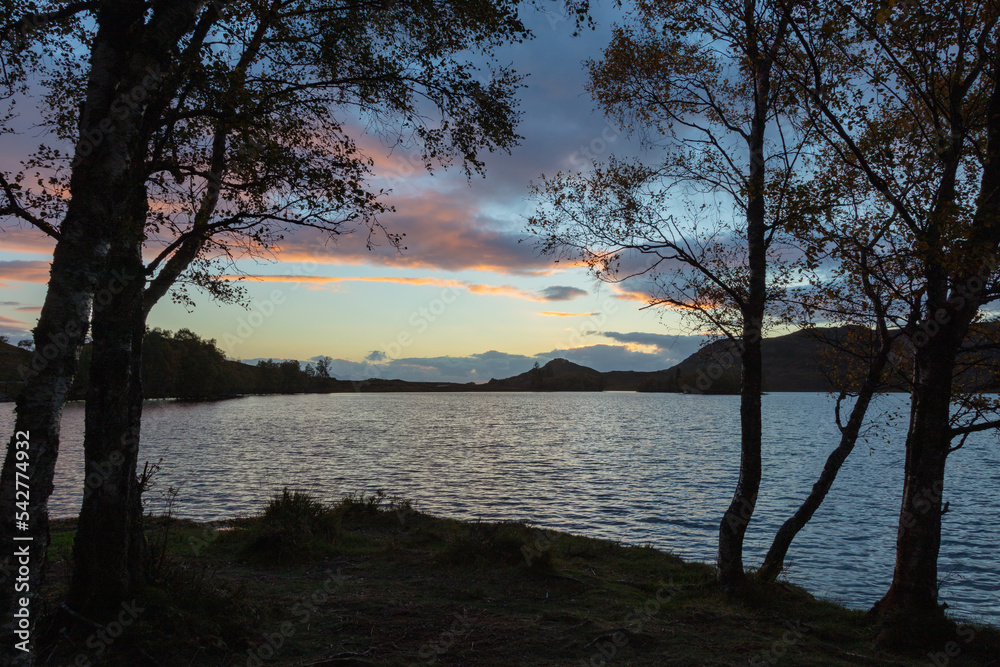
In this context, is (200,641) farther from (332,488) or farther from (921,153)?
(332,488)

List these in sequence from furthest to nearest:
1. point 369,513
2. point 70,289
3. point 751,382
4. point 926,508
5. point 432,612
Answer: point 369,513 → point 751,382 → point 926,508 → point 432,612 → point 70,289

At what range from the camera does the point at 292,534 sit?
1310 centimetres

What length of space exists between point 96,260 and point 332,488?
A: 27996 mm

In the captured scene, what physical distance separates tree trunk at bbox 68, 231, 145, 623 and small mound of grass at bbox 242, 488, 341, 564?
18.1ft

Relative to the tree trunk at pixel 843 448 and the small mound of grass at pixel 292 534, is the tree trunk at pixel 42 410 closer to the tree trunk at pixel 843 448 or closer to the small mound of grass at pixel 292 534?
the small mound of grass at pixel 292 534

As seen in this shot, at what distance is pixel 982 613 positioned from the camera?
15.7m

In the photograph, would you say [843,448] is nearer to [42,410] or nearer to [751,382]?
[751,382]

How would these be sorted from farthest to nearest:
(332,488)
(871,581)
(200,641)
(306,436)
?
1. (306,436)
2. (332,488)
3. (871,581)
4. (200,641)

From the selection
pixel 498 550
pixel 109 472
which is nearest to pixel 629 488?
pixel 498 550

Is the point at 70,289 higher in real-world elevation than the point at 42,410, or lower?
higher

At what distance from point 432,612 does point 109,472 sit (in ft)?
17.3

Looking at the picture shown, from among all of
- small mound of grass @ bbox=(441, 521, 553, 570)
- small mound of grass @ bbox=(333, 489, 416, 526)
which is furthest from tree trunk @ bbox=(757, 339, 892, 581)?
small mound of grass @ bbox=(333, 489, 416, 526)

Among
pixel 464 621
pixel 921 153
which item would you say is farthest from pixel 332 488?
pixel 921 153

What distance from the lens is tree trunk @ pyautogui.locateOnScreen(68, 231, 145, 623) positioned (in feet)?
22.8
